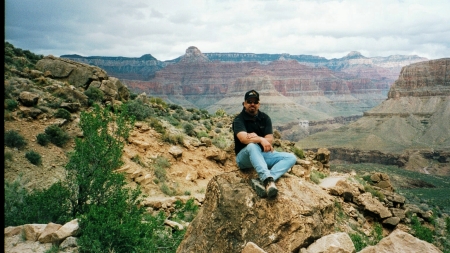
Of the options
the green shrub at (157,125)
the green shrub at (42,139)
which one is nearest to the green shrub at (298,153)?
the green shrub at (157,125)

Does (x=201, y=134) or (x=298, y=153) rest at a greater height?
(x=201, y=134)

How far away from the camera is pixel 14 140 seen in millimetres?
12289

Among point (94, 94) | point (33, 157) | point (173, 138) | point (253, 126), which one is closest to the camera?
point (253, 126)

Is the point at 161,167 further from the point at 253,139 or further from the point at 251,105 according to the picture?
the point at 253,139

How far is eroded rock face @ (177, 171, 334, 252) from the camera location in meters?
5.66

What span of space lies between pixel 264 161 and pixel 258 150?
237mm

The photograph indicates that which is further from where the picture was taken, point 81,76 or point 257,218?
point 81,76

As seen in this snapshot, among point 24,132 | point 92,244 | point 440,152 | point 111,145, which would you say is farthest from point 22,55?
point 440,152

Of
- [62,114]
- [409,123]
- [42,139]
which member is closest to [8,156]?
[42,139]

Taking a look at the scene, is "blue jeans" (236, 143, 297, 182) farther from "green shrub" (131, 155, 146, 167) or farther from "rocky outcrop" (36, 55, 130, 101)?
"rocky outcrop" (36, 55, 130, 101)

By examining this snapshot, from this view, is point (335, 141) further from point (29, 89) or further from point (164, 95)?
point (164, 95)

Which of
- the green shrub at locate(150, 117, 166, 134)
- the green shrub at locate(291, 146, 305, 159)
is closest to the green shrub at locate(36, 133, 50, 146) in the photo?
the green shrub at locate(150, 117, 166, 134)

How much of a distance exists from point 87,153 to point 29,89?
9.27 metres

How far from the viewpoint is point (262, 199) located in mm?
5926
